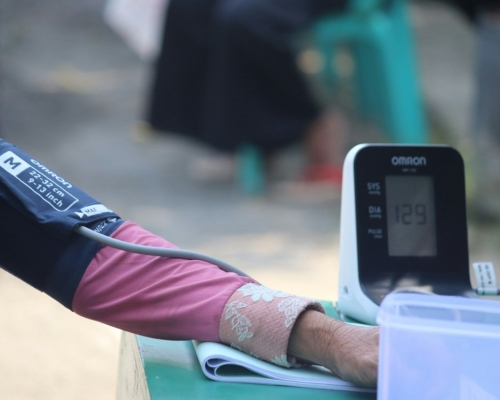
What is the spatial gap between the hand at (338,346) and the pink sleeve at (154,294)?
0.08 m

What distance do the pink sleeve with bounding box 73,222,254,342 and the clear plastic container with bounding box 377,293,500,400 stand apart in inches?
7.9

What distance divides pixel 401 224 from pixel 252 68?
1934 mm

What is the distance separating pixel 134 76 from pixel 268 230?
2450 mm

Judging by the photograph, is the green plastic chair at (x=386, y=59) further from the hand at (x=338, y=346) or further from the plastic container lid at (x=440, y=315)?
the plastic container lid at (x=440, y=315)

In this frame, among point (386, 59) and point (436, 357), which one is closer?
point (436, 357)

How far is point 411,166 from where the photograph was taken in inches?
33.8

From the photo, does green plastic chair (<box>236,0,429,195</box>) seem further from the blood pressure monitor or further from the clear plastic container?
the clear plastic container

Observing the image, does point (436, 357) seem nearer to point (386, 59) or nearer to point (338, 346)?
point (338, 346)

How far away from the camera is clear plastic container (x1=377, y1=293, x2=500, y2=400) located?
0.55m

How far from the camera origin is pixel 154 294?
0.71 m

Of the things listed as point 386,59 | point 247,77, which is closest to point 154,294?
point 247,77

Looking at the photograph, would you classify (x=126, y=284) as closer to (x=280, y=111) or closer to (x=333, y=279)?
(x=333, y=279)

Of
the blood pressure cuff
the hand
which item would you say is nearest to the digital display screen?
the hand

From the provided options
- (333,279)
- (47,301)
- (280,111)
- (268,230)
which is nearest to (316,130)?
(280,111)
